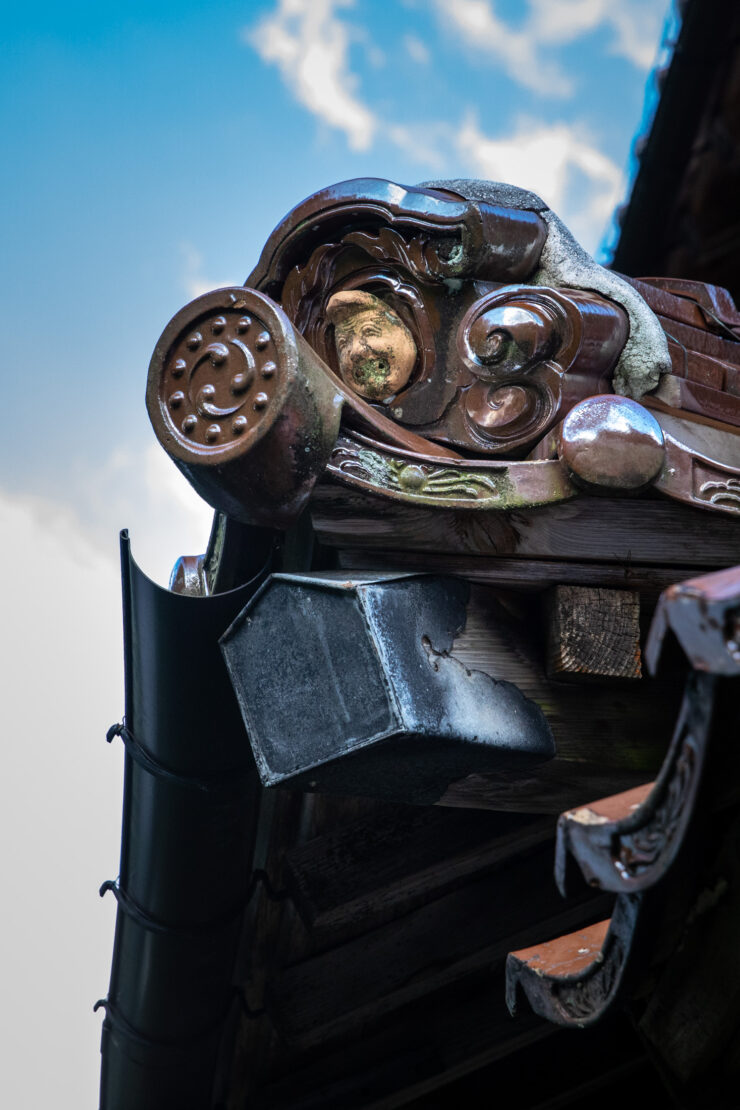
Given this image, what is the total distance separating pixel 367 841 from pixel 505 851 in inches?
12.1

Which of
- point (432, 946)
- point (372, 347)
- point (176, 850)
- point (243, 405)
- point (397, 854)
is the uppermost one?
point (372, 347)

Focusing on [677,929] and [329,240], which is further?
[329,240]

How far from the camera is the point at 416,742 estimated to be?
1651mm

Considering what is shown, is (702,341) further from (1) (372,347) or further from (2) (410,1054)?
(2) (410,1054)

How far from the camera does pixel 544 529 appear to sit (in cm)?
183

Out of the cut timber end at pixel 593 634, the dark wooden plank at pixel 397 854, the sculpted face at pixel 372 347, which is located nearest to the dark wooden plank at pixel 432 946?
the dark wooden plank at pixel 397 854

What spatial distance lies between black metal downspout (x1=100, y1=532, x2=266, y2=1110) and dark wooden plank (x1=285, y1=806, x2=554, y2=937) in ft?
0.52

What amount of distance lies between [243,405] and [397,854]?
1267 mm

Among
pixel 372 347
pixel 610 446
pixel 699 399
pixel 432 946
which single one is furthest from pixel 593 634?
pixel 432 946

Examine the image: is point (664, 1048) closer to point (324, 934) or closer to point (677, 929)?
point (677, 929)

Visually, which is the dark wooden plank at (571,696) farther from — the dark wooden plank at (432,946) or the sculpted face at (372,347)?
the dark wooden plank at (432,946)

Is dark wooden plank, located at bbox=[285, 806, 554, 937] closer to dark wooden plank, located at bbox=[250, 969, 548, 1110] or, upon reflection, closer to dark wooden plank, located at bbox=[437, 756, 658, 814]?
dark wooden plank, located at bbox=[250, 969, 548, 1110]

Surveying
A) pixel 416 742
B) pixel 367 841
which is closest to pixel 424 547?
pixel 416 742

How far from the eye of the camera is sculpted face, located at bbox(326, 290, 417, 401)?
1947mm
